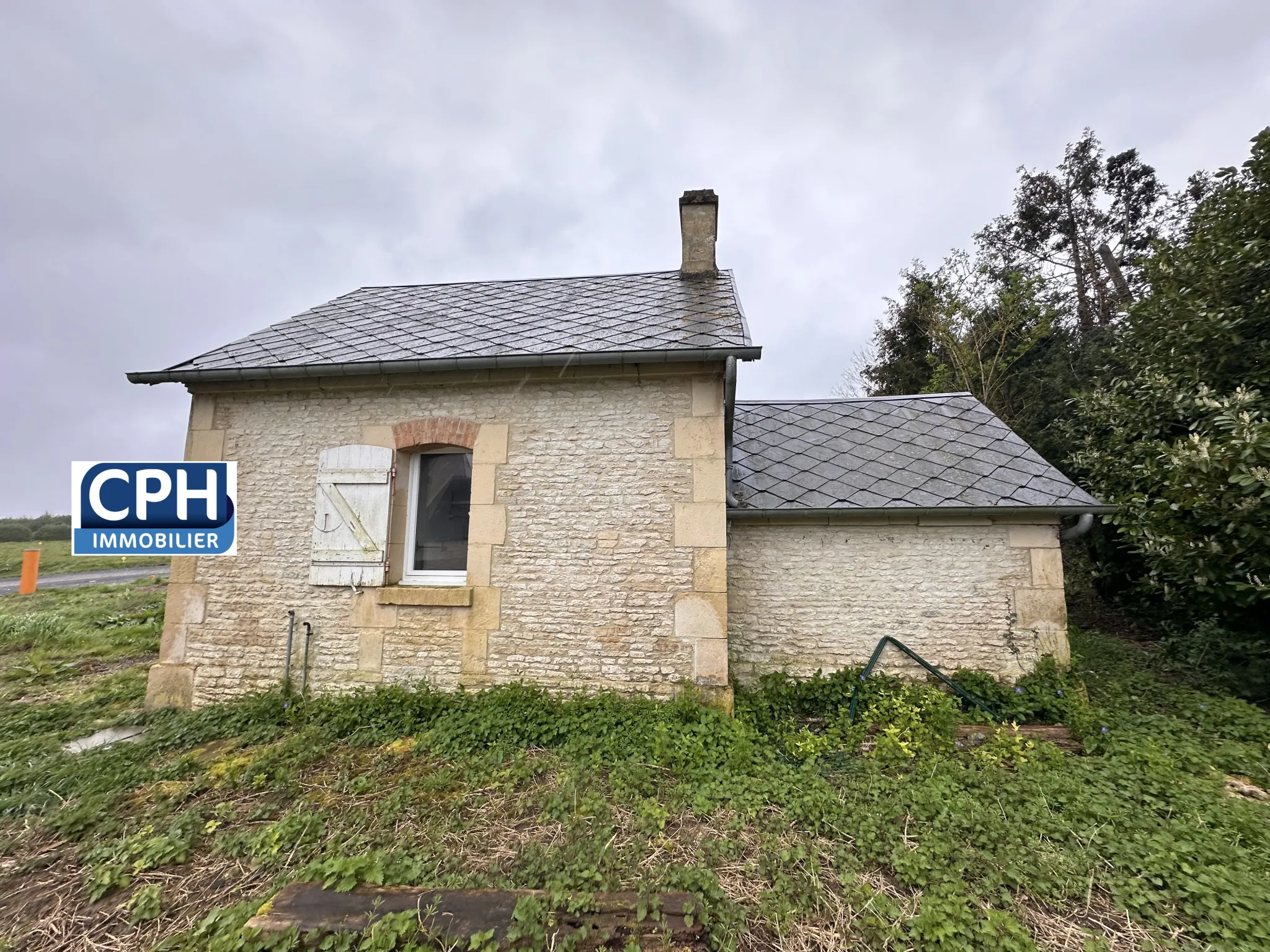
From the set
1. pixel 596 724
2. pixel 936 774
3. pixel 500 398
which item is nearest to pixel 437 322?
pixel 500 398

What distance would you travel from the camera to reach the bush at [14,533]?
87.6 ft

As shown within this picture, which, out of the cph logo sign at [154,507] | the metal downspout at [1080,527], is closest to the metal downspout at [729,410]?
the metal downspout at [1080,527]

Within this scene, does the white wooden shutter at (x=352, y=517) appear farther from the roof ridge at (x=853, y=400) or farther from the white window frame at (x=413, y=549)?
the roof ridge at (x=853, y=400)

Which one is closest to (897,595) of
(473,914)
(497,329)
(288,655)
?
(473,914)

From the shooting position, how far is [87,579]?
579 inches

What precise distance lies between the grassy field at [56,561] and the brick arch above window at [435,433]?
48.1 ft

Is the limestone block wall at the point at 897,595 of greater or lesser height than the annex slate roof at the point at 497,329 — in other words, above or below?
below

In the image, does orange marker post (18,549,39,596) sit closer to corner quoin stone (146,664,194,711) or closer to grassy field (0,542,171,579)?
grassy field (0,542,171,579)

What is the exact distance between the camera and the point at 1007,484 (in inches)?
205

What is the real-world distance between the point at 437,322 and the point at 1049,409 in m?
12.0

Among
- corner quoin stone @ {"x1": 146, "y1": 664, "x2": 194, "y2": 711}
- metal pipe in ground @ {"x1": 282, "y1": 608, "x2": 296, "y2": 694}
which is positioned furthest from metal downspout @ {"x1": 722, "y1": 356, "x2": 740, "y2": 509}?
corner quoin stone @ {"x1": 146, "y1": 664, "x2": 194, "y2": 711}

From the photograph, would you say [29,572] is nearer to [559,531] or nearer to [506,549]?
[506,549]

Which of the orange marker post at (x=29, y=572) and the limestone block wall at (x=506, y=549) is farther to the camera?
the orange marker post at (x=29, y=572)

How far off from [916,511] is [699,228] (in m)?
4.44
